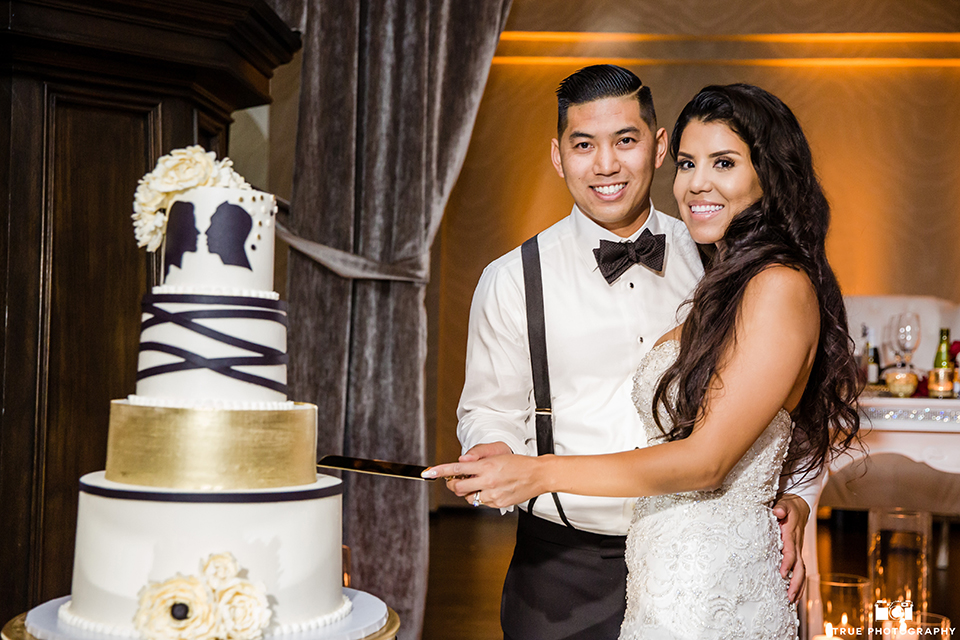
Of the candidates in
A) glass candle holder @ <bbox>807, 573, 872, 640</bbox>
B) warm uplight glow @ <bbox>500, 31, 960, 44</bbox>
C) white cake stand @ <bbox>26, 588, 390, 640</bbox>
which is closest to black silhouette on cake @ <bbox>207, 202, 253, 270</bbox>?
white cake stand @ <bbox>26, 588, 390, 640</bbox>

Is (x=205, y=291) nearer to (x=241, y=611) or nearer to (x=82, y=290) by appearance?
(x=241, y=611)

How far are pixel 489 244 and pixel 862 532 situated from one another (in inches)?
145

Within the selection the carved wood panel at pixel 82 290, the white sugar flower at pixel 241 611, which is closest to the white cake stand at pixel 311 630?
the white sugar flower at pixel 241 611

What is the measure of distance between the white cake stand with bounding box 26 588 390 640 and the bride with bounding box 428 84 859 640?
0.28 meters

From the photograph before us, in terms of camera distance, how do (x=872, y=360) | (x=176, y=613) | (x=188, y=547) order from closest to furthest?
(x=176, y=613)
(x=188, y=547)
(x=872, y=360)

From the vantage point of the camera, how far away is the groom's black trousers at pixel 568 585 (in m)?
2.27

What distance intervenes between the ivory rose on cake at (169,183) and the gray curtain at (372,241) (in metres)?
2.00

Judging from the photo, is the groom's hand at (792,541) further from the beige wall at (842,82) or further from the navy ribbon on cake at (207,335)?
the beige wall at (842,82)

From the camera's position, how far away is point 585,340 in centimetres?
235

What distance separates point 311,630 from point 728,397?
0.84 meters

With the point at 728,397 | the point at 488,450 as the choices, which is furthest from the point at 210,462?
the point at 728,397

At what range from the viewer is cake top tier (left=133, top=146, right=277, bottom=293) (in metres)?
1.60

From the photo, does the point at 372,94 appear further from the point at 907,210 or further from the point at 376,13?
the point at 907,210

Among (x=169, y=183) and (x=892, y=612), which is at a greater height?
(x=169, y=183)
